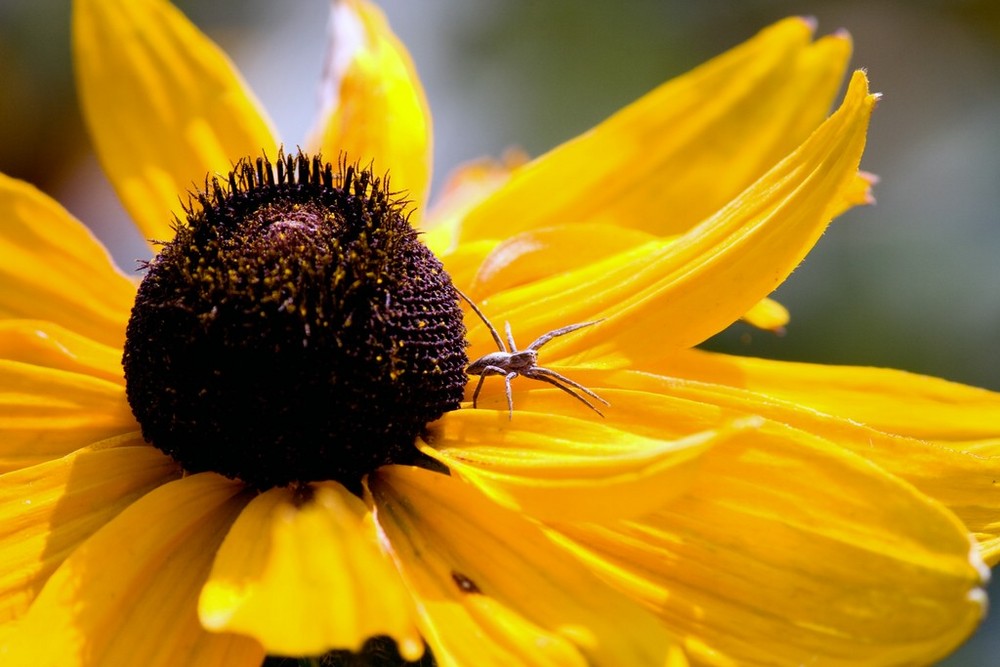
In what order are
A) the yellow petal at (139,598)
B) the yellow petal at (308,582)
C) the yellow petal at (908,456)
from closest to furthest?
the yellow petal at (308,582) → the yellow petal at (139,598) → the yellow petal at (908,456)

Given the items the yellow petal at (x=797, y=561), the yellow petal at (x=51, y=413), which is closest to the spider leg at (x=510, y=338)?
the yellow petal at (x=797, y=561)

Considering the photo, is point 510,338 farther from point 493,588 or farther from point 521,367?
point 493,588

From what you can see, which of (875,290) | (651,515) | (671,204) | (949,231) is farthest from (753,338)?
(651,515)

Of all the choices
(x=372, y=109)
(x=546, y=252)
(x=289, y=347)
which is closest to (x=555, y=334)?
(x=546, y=252)

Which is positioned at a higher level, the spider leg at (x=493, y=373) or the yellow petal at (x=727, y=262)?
the yellow petal at (x=727, y=262)

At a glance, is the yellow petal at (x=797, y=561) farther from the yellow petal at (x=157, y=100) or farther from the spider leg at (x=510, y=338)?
the yellow petal at (x=157, y=100)
